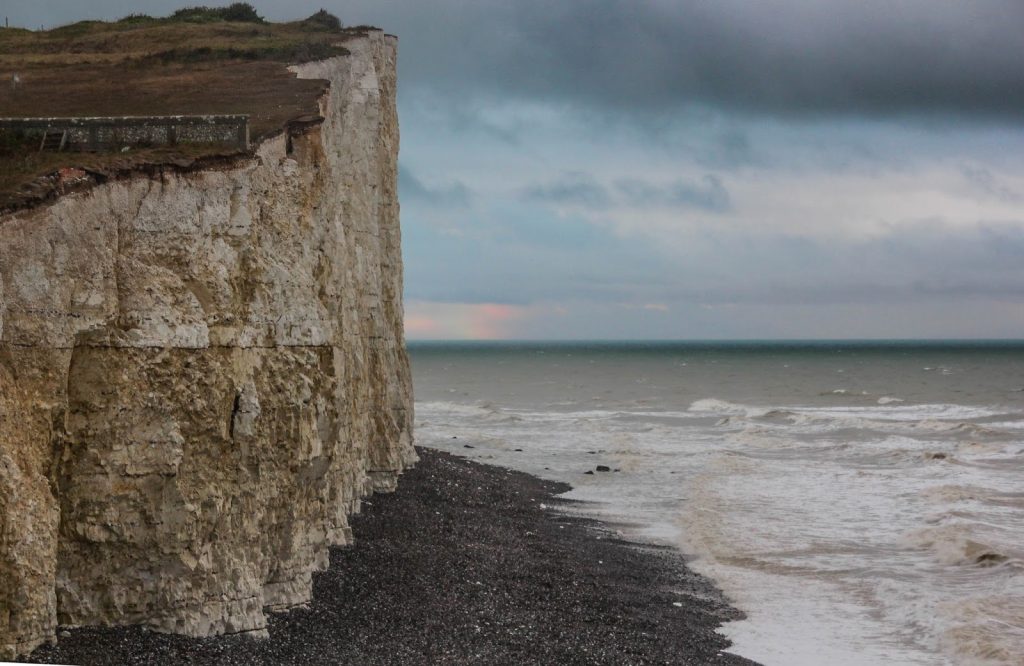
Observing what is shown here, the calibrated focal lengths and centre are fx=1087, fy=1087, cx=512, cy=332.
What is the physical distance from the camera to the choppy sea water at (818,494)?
59.8ft

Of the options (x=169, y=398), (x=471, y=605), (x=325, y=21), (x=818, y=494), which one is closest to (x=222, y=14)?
(x=325, y=21)

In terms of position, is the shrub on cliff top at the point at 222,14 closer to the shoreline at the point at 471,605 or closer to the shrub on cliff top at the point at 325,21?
the shrub on cliff top at the point at 325,21

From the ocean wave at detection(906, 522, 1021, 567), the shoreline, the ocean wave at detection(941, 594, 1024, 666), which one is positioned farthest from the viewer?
the ocean wave at detection(906, 522, 1021, 567)

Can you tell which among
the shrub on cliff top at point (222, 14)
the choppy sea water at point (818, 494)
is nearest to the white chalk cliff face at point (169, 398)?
the choppy sea water at point (818, 494)

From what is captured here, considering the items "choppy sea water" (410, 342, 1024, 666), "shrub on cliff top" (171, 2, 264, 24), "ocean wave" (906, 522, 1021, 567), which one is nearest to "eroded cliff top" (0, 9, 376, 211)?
"shrub on cliff top" (171, 2, 264, 24)

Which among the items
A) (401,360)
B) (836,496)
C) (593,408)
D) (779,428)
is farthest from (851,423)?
(401,360)

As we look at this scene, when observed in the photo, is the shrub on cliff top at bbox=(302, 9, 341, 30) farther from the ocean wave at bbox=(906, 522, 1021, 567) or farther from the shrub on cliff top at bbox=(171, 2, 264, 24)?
the ocean wave at bbox=(906, 522, 1021, 567)

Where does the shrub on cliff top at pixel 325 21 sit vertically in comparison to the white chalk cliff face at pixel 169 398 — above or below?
above

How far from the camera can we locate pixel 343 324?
60.2ft

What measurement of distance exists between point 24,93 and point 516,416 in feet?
152

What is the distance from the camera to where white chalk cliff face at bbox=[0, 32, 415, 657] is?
419 inches

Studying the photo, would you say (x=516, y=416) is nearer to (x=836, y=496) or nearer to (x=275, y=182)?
(x=836, y=496)

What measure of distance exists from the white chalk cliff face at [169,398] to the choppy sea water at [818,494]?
7778 mm

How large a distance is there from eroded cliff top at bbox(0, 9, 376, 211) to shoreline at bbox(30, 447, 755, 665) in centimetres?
520
